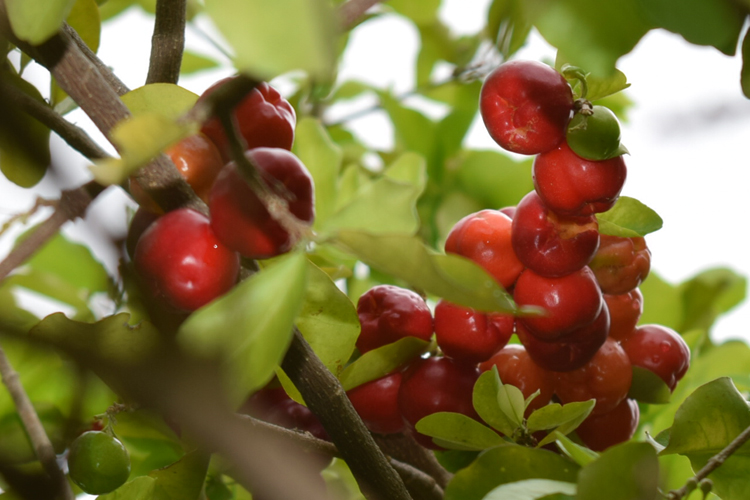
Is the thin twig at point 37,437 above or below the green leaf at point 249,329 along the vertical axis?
below

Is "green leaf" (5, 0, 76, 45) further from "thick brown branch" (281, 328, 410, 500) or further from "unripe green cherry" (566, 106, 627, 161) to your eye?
"unripe green cherry" (566, 106, 627, 161)

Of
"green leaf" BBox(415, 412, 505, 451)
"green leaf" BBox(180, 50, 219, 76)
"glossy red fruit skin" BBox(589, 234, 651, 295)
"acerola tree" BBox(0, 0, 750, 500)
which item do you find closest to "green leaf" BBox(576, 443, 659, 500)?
"acerola tree" BBox(0, 0, 750, 500)

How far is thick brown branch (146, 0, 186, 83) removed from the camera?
17.7 inches

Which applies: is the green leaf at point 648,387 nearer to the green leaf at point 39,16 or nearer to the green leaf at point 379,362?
the green leaf at point 379,362

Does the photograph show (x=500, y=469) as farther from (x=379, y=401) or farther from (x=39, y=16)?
(x=39, y=16)

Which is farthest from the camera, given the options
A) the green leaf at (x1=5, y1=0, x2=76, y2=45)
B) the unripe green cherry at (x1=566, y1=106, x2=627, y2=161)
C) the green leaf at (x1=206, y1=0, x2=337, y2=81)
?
the unripe green cherry at (x1=566, y1=106, x2=627, y2=161)

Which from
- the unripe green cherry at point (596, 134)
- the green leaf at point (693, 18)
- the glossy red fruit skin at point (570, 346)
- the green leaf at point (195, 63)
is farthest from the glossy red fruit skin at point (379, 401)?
the green leaf at point (195, 63)

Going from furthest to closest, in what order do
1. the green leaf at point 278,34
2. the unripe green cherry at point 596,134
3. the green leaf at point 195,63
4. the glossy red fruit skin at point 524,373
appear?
the green leaf at point 195,63 < the glossy red fruit skin at point 524,373 < the unripe green cherry at point 596,134 < the green leaf at point 278,34

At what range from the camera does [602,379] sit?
0.50 meters

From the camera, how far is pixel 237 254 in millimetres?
366

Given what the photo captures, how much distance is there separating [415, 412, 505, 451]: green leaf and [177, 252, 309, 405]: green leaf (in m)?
0.18

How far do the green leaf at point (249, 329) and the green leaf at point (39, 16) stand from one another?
13 centimetres

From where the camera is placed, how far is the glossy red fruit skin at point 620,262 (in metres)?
A: 0.50

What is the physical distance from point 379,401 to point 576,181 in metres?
0.22
